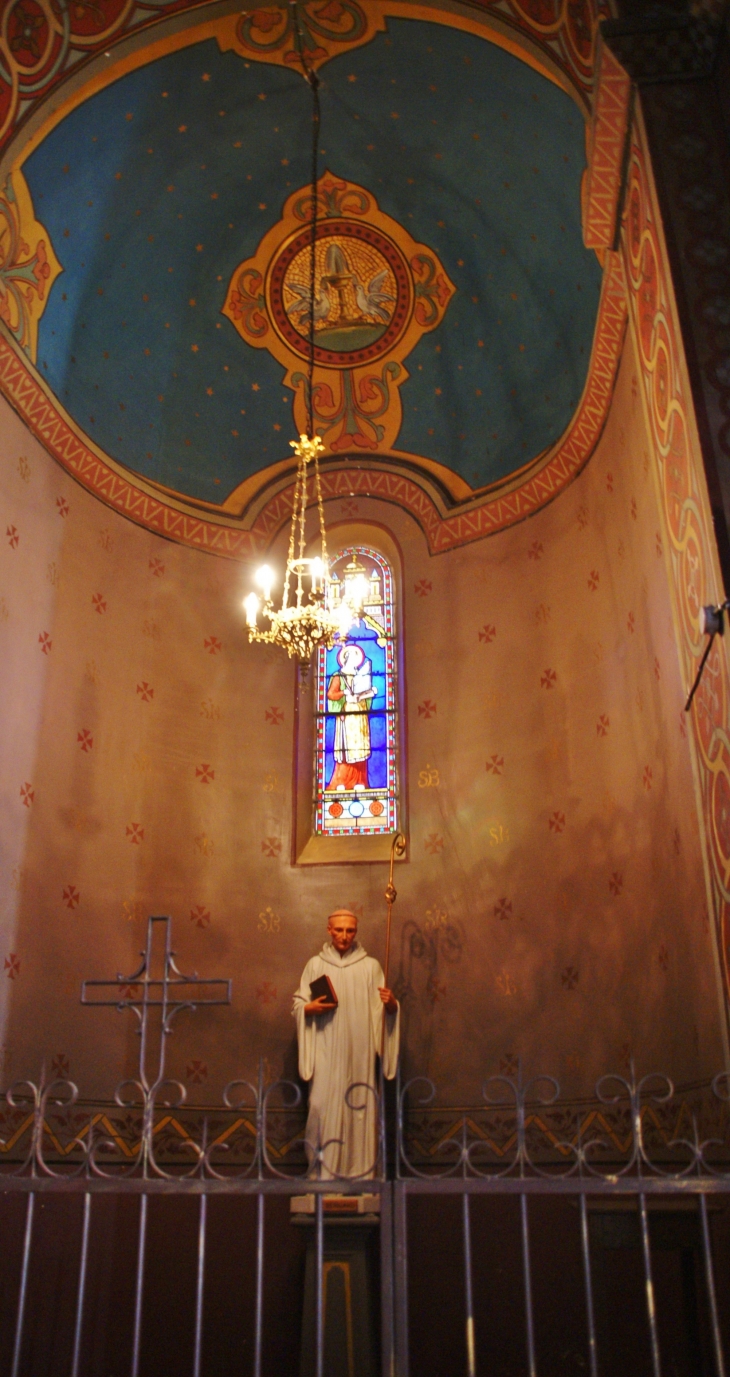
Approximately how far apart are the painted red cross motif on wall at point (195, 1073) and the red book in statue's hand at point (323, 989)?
1143mm

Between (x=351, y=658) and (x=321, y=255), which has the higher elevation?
(x=321, y=255)

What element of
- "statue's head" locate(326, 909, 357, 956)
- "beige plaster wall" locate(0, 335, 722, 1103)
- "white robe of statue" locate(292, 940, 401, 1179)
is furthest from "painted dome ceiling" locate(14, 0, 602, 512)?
"white robe of statue" locate(292, 940, 401, 1179)

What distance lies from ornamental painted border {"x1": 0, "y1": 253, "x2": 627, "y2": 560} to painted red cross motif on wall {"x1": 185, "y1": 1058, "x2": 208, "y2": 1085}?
421cm

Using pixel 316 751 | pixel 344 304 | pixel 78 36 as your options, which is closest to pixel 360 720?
pixel 316 751

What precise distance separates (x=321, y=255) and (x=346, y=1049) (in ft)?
21.4

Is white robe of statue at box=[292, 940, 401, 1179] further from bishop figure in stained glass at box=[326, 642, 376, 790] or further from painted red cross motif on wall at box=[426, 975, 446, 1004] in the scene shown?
bishop figure in stained glass at box=[326, 642, 376, 790]

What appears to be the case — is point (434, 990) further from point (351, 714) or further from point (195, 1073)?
point (351, 714)

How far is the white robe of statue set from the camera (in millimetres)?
7141

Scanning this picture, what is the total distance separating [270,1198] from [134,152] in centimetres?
757

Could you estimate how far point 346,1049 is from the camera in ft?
24.6

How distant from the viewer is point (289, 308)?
9812 millimetres

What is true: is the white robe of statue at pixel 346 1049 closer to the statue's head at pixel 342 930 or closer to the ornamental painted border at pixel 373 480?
the statue's head at pixel 342 930

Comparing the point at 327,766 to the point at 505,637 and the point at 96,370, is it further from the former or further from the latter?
the point at 96,370

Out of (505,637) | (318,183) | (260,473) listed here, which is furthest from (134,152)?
(505,637)
